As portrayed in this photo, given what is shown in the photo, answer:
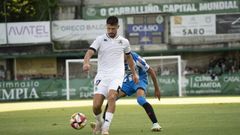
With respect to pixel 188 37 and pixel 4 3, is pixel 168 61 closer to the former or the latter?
pixel 188 37

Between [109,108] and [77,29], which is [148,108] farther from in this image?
[77,29]

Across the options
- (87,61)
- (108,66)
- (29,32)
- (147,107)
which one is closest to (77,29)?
(29,32)

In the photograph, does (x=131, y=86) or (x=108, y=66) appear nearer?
(x=108, y=66)

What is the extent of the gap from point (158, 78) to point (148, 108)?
77.8 feet

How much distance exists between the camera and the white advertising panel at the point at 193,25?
43594 mm

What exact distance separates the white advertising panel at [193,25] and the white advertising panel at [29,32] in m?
8.58

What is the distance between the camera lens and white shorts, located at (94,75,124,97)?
12492mm

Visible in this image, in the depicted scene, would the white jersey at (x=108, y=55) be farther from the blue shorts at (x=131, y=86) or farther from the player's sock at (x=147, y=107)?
the blue shorts at (x=131, y=86)

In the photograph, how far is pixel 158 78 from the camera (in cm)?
3753

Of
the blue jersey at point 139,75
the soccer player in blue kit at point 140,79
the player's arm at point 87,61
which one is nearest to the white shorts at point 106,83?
the player's arm at point 87,61

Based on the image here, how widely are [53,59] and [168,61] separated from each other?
11.3 meters

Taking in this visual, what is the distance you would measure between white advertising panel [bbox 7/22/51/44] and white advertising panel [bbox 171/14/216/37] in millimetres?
8584

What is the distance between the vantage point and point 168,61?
3894 cm

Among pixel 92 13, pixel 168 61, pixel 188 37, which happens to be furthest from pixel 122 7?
pixel 168 61
